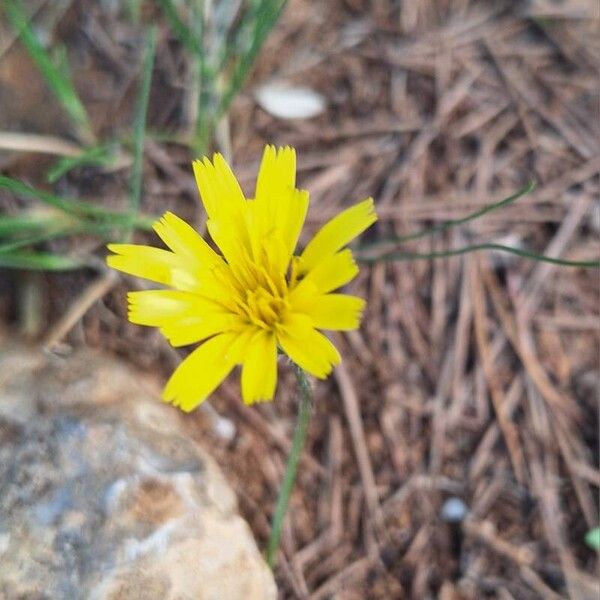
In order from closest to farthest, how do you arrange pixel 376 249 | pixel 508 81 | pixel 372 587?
pixel 372 587 < pixel 376 249 < pixel 508 81

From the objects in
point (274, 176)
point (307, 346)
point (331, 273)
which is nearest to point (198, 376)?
point (307, 346)

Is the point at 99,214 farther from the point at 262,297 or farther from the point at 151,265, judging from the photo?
the point at 262,297

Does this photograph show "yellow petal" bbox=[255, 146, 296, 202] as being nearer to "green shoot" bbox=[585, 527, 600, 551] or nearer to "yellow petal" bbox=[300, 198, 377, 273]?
"yellow petal" bbox=[300, 198, 377, 273]

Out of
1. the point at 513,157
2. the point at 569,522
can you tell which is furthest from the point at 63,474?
the point at 513,157

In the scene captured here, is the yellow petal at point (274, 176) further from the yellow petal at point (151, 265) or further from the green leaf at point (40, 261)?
the green leaf at point (40, 261)

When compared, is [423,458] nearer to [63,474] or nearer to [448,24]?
[63,474]

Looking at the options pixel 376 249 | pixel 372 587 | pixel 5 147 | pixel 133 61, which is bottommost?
pixel 372 587

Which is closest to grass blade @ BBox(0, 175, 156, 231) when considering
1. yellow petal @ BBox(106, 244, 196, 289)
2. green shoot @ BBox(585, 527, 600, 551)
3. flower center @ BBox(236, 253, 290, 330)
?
yellow petal @ BBox(106, 244, 196, 289)

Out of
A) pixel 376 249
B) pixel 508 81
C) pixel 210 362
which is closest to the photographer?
pixel 210 362
